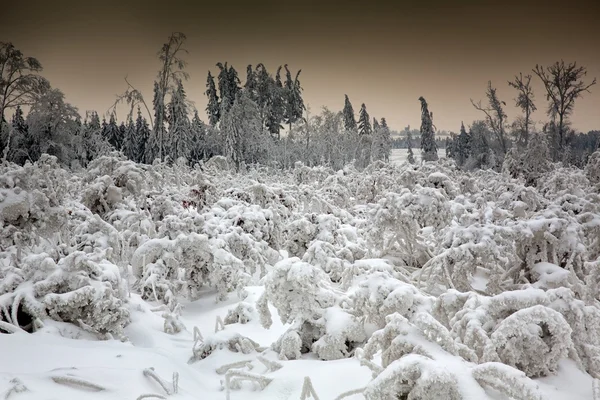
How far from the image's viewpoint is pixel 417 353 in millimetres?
2941

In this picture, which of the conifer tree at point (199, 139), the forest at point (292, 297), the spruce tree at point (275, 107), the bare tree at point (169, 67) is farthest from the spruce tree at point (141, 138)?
the forest at point (292, 297)

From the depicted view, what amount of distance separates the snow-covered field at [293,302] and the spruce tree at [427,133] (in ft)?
171

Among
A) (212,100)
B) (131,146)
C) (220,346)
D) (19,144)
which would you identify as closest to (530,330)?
(220,346)

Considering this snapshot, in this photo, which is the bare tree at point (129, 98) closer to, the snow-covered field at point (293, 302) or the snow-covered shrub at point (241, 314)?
the snow-covered field at point (293, 302)

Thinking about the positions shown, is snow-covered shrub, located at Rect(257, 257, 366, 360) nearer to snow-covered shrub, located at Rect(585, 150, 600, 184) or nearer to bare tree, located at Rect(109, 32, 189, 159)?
snow-covered shrub, located at Rect(585, 150, 600, 184)

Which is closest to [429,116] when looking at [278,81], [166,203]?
→ [278,81]

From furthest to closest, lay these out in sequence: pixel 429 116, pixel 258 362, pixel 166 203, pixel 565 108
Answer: pixel 429 116
pixel 565 108
pixel 166 203
pixel 258 362

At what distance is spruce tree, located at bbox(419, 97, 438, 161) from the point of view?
195 ft

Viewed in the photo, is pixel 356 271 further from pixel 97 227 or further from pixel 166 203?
pixel 166 203

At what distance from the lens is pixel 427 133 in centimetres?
5978

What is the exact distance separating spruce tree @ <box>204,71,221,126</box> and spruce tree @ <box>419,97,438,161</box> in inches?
1256

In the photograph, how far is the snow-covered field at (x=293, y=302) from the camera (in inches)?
127

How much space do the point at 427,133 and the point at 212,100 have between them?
3379cm

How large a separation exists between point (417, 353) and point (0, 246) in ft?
24.3
